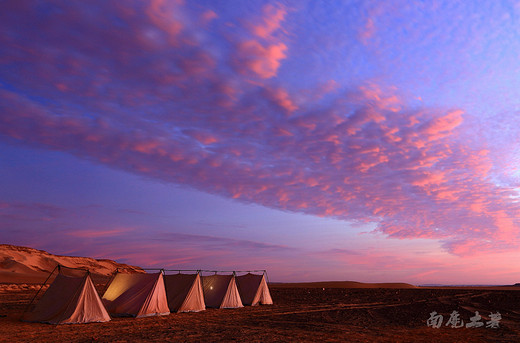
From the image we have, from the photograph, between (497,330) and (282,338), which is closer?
(282,338)

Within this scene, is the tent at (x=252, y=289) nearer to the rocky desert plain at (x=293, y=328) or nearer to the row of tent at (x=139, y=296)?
the row of tent at (x=139, y=296)

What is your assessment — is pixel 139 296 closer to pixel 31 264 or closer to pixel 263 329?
pixel 263 329

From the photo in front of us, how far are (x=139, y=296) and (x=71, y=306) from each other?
469 centimetres

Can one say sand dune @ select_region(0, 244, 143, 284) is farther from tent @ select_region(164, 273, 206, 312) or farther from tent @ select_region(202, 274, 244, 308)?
tent @ select_region(164, 273, 206, 312)

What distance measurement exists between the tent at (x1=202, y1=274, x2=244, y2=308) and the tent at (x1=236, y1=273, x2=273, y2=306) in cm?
233

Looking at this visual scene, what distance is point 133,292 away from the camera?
80.1 feet

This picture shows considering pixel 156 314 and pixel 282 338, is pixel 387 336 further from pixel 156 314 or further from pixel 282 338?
pixel 156 314

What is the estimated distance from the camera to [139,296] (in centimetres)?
2403

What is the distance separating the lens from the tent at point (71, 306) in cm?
1981

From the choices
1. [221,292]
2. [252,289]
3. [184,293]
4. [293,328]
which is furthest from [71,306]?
[252,289]

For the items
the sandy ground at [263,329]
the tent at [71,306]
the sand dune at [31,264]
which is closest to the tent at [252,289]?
the sandy ground at [263,329]

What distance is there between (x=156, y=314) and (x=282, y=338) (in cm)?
1079

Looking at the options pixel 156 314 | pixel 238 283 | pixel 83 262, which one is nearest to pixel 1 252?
pixel 83 262

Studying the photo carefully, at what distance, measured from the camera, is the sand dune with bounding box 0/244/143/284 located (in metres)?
78.7
